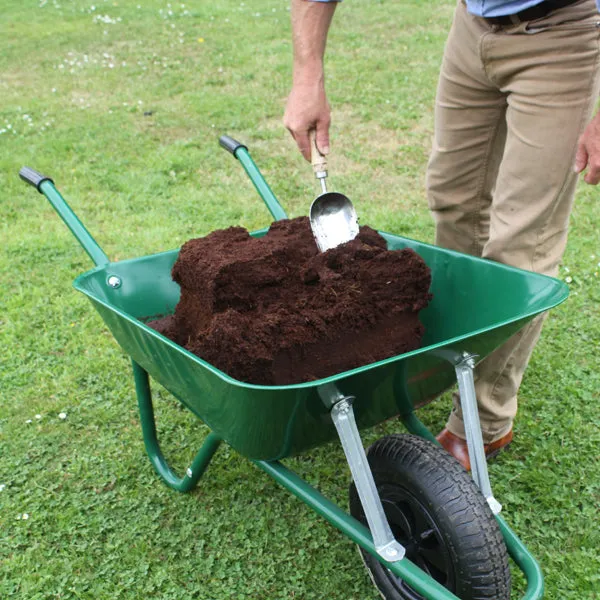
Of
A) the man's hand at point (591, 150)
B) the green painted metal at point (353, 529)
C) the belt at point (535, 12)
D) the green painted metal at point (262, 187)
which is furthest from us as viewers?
the green painted metal at point (262, 187)

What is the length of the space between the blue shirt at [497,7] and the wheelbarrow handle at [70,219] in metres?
1.22

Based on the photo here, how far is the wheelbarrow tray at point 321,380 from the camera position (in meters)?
1.41

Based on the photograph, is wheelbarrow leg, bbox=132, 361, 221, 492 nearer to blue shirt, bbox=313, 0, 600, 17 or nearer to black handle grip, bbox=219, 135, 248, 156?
black handle grip, bbox=219, 135, 248, 156

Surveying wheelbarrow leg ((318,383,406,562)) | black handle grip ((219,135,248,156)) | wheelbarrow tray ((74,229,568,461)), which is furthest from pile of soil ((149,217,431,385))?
black handle grip ((219,135,248,156))

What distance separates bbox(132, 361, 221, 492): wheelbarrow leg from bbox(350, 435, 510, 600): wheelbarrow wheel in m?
0.56

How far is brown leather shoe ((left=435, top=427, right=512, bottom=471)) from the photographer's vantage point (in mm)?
2293

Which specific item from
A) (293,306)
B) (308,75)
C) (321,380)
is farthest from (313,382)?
(308,75)

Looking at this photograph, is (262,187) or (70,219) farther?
(262,187)

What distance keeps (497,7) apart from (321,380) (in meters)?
1.17

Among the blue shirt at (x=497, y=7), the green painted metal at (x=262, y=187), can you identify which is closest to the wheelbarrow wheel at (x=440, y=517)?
the green painted metal at (x=262, y=187)

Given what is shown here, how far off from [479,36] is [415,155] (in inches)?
121

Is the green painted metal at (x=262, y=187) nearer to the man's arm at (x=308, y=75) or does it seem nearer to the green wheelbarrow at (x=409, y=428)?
the man's arm at (x=308, y=75)

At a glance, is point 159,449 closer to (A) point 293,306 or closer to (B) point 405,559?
(A) point 293,306

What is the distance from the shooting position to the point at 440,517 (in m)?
1.49
